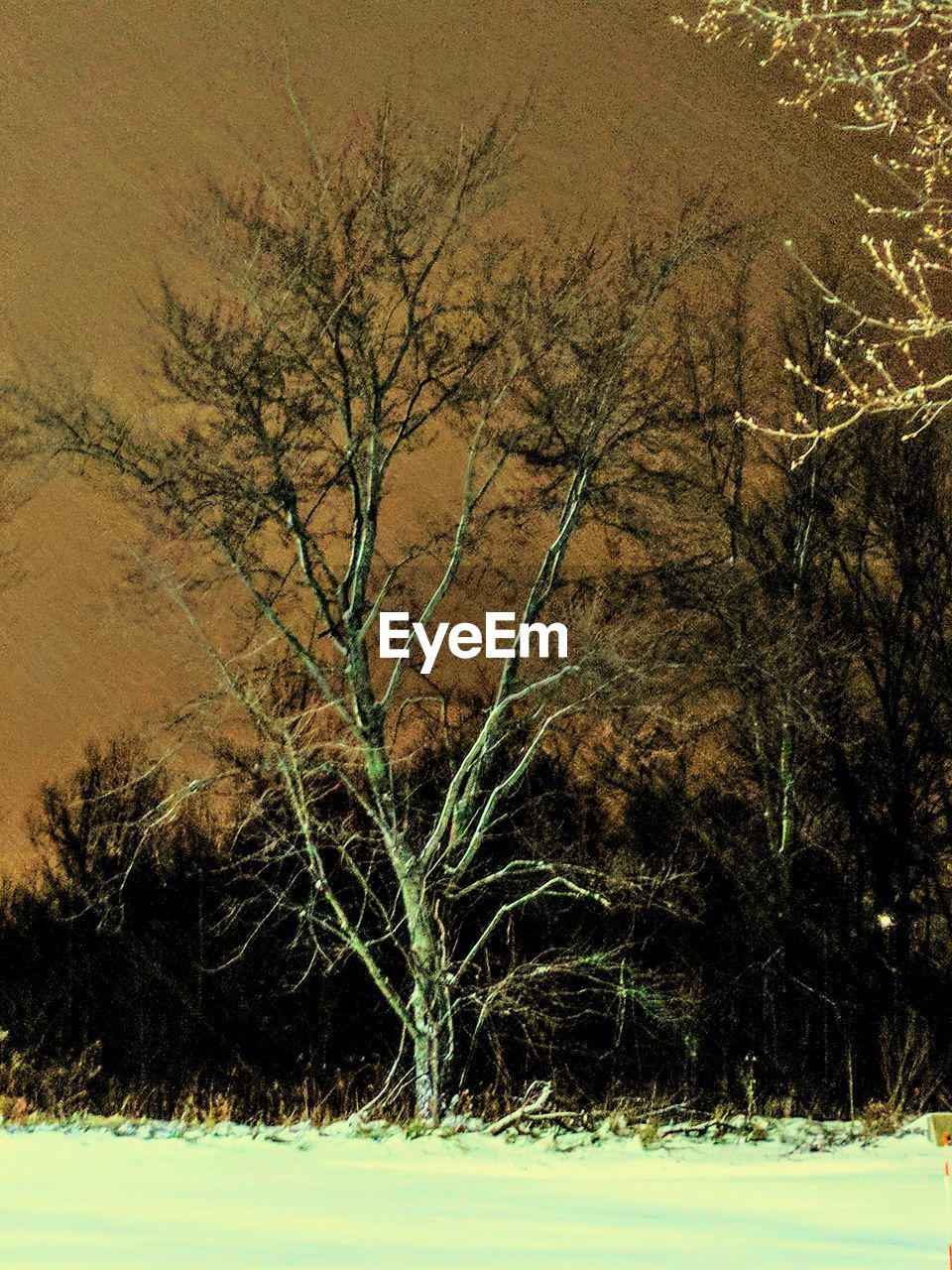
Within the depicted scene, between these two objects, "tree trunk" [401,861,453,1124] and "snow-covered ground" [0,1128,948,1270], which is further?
"tree trunk" [401,861,453,1124]

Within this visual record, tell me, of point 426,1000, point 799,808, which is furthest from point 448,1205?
point 799,808

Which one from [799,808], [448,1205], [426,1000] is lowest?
[448,1205]

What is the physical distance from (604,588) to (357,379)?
13.1 feet

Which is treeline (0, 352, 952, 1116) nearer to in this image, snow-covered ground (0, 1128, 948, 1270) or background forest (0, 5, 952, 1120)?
background forest (0, 5, 952, 1120)

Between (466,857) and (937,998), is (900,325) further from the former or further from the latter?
(937,998)

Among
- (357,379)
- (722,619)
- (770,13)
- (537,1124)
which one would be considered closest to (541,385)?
(357,379)

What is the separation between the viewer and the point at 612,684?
1730 cm

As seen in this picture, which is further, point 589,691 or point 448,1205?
point 589,691

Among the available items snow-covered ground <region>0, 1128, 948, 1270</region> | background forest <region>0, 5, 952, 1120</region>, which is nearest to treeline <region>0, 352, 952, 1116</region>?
background forest <region>0, 5, 952, 1120</region>

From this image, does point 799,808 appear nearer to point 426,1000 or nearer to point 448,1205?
point 426,1000

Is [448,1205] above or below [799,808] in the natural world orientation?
below

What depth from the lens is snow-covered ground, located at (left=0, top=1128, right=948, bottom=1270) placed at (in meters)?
6.23

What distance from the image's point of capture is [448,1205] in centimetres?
→ 807

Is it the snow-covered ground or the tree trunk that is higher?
the tree trunk
